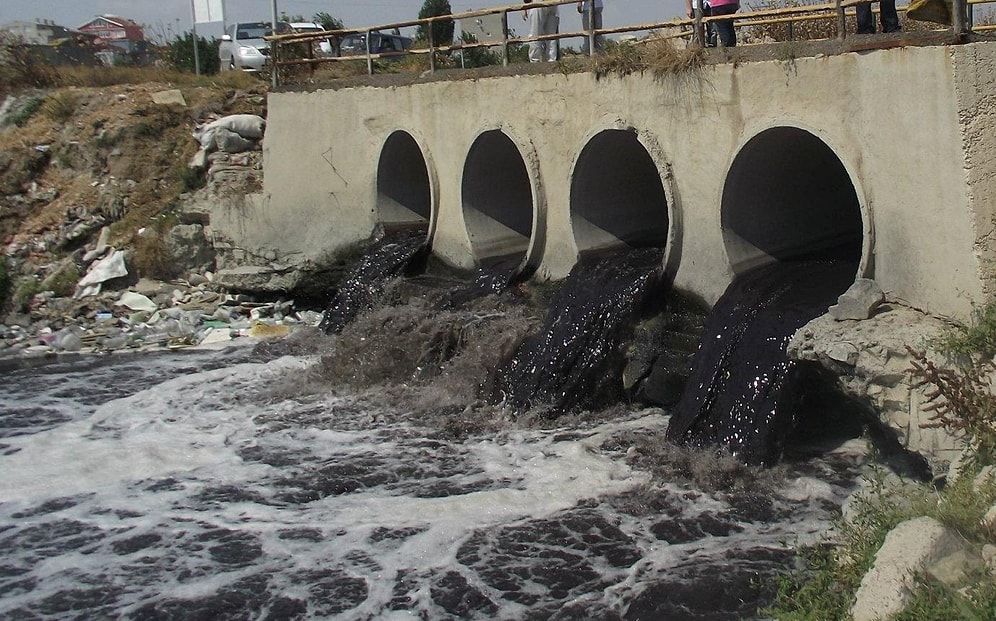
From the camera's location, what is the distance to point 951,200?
26.2 ft

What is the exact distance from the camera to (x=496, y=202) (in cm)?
1466

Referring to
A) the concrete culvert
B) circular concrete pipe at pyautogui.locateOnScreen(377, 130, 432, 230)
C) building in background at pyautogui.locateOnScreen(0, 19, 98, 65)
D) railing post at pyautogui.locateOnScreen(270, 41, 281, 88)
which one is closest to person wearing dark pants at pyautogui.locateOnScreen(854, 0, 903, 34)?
the concrete culvert

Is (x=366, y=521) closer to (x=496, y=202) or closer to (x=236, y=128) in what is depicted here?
(x=496, y=202)

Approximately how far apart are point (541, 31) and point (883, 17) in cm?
557

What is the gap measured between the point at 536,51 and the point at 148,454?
720cm

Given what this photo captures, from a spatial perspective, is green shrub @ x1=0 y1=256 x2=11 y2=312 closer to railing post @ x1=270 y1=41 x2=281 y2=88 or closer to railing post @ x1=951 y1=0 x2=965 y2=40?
railing post @ x1=270 y1=41 x2=281 y2=88

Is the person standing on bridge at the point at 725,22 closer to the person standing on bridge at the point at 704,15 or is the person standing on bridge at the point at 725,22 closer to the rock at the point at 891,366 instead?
the person standing on bridge at the point at 704,15

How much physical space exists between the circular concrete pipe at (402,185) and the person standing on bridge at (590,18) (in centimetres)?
352

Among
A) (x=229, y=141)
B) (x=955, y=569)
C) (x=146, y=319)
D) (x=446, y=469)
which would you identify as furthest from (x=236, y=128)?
(x=955, y=569)

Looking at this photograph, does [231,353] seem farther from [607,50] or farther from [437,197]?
[607,50]

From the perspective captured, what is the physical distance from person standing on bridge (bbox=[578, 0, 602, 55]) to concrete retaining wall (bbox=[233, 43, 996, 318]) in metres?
0.52

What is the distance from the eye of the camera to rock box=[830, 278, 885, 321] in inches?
337

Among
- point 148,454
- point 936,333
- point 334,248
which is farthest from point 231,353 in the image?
point 936,333

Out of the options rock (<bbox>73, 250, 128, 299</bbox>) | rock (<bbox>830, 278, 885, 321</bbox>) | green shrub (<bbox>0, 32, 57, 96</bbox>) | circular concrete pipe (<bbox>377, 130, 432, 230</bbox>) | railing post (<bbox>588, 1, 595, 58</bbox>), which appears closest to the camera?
rock (<bbox>830, 278, 885, 321</bbox>)
